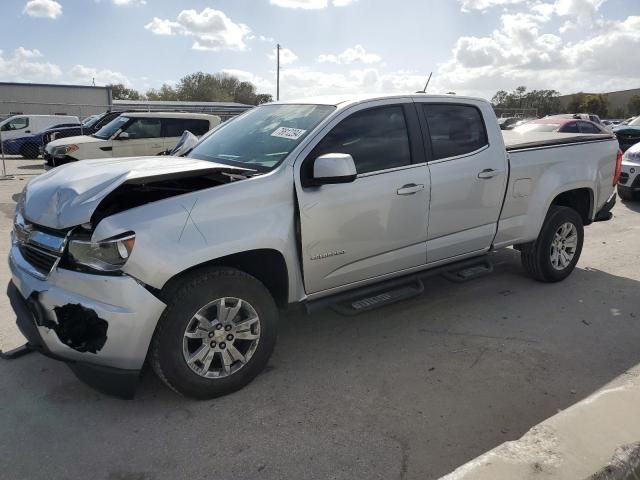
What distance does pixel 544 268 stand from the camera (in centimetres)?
534

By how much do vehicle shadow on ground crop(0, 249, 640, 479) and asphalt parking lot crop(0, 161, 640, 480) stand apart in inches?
0.4

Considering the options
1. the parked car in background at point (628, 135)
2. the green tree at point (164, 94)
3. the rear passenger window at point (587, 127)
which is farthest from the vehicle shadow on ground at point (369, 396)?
the green tree at point (164, 94)

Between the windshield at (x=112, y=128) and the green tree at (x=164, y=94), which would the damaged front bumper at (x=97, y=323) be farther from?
the green tree at (x=164, y=94)

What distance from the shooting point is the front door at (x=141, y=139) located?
11297 millimetres

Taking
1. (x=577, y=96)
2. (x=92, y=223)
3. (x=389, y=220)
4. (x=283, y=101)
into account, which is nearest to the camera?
(x=92, y=223)

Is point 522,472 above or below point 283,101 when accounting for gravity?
below

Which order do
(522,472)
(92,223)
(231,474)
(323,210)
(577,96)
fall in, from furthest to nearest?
(577,96) → (323,210) → (92,223) → (231,474) → (522,472)

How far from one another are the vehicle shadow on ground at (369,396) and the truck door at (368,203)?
0.65m

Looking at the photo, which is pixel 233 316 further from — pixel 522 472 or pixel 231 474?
pixel 522 472

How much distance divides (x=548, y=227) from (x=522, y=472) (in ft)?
11.1

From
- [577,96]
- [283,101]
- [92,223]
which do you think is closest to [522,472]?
[92,223]

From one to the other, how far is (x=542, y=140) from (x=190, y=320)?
3952mm

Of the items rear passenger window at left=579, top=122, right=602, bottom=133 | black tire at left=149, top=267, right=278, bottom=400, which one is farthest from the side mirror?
rear passenger window at left=579, top=122, right=602, bottom=133

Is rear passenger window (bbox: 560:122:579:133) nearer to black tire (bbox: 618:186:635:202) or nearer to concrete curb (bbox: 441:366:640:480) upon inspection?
black tire (bbox: 618:186:635:202)
